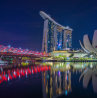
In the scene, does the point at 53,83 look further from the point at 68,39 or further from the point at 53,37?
the point at 68,39

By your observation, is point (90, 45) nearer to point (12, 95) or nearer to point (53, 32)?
point (53, 32)

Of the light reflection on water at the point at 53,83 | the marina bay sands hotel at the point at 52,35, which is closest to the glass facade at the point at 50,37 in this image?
the marina bay sands hotel at the point at 52,35

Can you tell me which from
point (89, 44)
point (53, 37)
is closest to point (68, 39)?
point (53, 37)

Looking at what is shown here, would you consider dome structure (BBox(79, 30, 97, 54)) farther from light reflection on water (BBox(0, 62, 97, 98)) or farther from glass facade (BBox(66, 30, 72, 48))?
light reflection on water (BBox(0, 62, 97, 98))

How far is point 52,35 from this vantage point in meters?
71.9

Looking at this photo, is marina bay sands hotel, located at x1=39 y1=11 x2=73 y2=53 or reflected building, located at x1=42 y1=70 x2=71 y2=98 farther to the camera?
marina bay sands hotel, located at x1=39 y1=11 x2=73 y2=53

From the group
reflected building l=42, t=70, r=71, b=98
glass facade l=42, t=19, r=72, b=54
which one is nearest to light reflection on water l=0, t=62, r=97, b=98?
reflected building l=42, t=70, r=71, b=98

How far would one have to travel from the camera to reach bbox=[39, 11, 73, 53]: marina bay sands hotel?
6636 centimetres

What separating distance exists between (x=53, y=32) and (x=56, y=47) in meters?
9.93

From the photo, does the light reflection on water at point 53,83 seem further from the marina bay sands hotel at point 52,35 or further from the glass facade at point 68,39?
the glass facade at point 68,39

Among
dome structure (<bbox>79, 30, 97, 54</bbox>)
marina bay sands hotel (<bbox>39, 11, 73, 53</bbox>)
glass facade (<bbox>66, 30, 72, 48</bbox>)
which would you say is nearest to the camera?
dome structure (<bbox>79, 30, 97, 54</bbox>)

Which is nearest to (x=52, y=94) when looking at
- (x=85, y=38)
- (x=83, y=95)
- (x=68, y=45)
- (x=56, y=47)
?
(x=83, y=95)

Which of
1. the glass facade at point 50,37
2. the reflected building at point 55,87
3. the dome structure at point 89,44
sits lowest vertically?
the reflected building at point 55,87

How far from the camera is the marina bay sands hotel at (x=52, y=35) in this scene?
2612 inches
